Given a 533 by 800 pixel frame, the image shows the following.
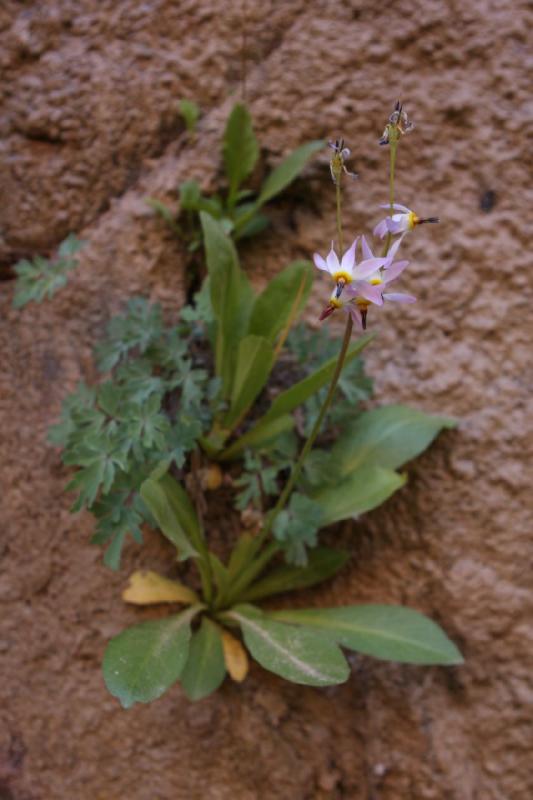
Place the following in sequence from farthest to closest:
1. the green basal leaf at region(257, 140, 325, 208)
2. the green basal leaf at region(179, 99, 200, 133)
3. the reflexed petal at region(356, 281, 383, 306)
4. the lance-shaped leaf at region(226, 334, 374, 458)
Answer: the green basal leaf at region(179, 99, 200, 133), the green basal leaf at region(257, 140, 325, 208), the lance-shaped leaf at region(226, 334, 374, 458), the reflexed petal at region(356, 281, 383, 306)

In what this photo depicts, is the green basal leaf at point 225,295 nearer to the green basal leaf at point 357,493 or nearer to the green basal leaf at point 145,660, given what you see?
the green basal leaf at point 357,493

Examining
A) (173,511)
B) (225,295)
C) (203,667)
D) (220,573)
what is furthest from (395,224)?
(203,667)

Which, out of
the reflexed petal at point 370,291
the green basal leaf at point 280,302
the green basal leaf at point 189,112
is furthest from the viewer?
the green basal leaf at point 189,112

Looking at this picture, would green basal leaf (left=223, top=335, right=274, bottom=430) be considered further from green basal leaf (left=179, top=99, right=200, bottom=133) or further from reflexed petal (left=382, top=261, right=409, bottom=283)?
green basal leaf (left=179, top=99, right=200, bottom=133)

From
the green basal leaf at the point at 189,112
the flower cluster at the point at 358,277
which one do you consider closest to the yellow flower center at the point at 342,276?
the flower cluster at the point at 358,277

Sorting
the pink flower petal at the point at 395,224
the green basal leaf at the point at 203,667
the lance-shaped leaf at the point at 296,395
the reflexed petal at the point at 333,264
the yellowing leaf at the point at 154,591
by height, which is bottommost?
the green basal leaf at the point at 203,667

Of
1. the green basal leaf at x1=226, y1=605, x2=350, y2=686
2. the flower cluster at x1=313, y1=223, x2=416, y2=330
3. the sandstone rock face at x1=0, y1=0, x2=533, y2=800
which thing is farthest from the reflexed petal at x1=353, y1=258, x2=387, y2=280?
the sandstone rock face at x1=0, y1=0, x2=533, y2=800
